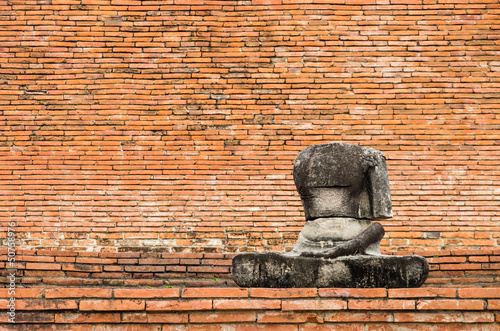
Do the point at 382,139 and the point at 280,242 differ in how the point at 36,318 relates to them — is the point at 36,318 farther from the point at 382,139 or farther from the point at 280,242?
the point at 382,139

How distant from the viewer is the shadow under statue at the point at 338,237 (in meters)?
4.12

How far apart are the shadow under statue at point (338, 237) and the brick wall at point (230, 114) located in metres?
2.64

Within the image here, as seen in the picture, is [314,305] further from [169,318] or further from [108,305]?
[108,305]

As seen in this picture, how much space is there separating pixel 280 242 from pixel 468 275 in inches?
91.0

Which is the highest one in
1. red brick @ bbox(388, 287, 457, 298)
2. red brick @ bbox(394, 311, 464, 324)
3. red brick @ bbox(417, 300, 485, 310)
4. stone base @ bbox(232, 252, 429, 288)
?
stone base @ bbox(232, 252, 429, 288)

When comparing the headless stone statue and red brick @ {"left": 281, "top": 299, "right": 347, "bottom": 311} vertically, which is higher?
the headless stone statue

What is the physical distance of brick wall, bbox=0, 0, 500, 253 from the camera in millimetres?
7234

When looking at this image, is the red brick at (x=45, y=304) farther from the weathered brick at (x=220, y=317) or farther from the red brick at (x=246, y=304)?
the red brick at (x=246, y=304)

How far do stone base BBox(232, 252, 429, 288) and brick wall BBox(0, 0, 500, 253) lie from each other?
289 cm

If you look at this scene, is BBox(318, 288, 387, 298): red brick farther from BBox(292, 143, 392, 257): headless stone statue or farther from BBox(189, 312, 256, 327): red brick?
BBox(292, 143, 392, 257): headless stone statue

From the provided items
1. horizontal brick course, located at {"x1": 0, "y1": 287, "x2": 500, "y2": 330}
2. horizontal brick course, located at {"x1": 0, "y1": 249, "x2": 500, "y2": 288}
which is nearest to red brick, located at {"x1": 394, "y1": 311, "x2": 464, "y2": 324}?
horizontal brick course, located at {"x1": 0, "y1": 287, "x2": 500, "y2": 330}

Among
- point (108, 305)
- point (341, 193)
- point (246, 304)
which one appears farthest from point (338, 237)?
point (108, 305)

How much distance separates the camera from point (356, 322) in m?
3.69

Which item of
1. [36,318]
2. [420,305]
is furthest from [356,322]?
[36,318]
